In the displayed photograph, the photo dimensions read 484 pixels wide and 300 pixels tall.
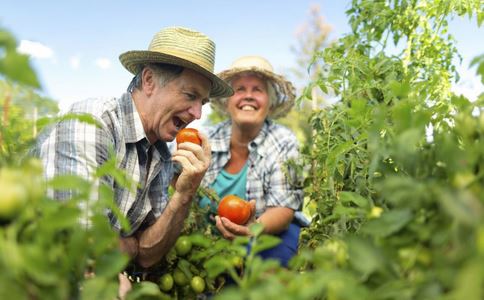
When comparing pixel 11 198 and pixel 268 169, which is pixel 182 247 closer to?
pixel 268 169

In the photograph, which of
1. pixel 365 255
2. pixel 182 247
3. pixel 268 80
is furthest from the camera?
pixel 268 80

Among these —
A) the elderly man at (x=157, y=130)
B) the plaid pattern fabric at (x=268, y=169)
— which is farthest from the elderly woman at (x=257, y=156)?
the elderly man at (x=157, y=130)

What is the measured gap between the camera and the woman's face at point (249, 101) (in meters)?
2.90

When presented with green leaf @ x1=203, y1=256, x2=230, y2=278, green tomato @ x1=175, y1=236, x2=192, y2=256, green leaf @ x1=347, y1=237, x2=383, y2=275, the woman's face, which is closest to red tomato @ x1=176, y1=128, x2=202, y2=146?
green tomato @ x1=175, y1=236, x2=192, y2=256

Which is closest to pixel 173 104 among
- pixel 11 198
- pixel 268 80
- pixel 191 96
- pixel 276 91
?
pixel 191 96

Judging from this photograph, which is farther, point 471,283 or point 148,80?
point 148,80

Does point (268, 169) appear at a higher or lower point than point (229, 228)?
higher

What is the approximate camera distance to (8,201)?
0.51m

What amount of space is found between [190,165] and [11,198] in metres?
1.40

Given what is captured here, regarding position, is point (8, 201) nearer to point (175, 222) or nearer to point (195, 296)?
point (175, 222)

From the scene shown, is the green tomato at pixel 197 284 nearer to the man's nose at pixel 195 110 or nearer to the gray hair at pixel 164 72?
the man's nose at pixel 195 110

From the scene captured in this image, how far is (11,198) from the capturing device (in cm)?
51

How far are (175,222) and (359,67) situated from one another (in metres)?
0.94

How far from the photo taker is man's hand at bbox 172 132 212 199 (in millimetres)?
1910
